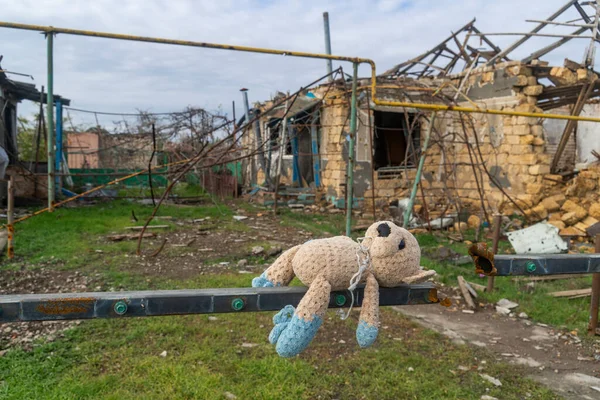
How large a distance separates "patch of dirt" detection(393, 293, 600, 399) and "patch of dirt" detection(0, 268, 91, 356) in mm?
3183

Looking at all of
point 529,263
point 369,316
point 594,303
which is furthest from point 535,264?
point 594,303

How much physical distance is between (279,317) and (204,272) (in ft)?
13.8

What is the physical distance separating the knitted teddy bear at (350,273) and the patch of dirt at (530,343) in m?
2.33

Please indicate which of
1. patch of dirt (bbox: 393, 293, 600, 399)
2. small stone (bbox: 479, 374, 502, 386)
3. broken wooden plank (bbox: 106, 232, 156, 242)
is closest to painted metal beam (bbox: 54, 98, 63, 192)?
broken wooden plank (bbox: 106, 232, 156, 242)

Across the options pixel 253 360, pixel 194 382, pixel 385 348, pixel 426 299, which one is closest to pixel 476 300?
pixel 385 348

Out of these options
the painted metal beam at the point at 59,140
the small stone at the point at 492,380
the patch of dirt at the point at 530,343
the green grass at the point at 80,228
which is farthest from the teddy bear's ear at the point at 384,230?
the painted metal beam at the point at 59,140

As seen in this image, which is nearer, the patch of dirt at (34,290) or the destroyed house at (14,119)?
the patch of dirt at (34,290)

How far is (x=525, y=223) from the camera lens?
29.1ft

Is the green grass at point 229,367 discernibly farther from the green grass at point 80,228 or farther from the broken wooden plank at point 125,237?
the broken wooden plank at point 125,237

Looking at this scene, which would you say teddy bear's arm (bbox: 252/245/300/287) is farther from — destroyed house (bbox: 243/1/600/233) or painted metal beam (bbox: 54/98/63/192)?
painted metal beam (bbox: 54/98/63/192)

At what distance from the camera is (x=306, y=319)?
142 centimetres

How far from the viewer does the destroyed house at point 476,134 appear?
8703 millimetres

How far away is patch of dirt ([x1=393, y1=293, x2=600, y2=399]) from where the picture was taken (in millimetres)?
3318

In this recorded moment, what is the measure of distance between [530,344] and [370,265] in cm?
312
